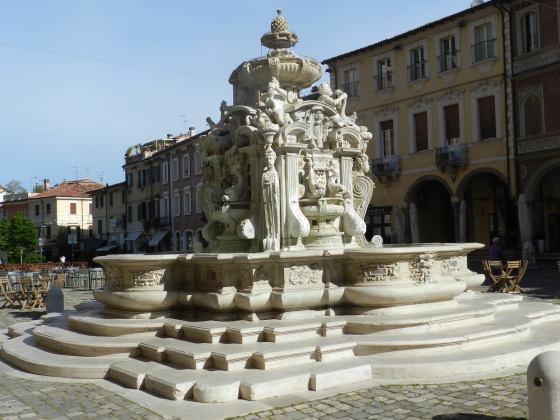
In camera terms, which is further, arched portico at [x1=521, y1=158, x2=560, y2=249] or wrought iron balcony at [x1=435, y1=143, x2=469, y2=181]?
wrought iron balcony at [x1=435, y1=143, x2=469, y2=181]

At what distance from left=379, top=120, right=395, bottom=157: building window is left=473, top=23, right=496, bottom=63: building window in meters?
6.28

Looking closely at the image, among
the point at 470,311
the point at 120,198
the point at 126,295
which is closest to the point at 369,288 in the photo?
the point at 470,311

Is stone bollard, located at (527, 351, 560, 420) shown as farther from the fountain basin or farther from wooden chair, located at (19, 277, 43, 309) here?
wooden chair, located at (19, 277, 43, 309)

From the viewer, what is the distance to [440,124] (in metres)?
32.6

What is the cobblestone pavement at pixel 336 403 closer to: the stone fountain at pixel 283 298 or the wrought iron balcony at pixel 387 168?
the stone fountain at pixel 283 298

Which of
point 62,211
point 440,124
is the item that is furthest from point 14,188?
point 440,124

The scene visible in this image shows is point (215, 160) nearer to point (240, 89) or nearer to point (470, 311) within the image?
point (240, 89)

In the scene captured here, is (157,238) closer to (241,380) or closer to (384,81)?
(384,81)

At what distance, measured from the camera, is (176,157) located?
163ft

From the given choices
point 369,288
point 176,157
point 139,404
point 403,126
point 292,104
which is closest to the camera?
point 139,404

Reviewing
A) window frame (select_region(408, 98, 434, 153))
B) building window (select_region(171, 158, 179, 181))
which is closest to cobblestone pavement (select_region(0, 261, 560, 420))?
window frame (select_region(408, 98, 434, 153))

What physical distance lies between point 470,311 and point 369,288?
1.55 m

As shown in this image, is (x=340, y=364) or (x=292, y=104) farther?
(x=292, y=104)

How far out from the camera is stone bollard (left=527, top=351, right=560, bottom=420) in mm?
5016
